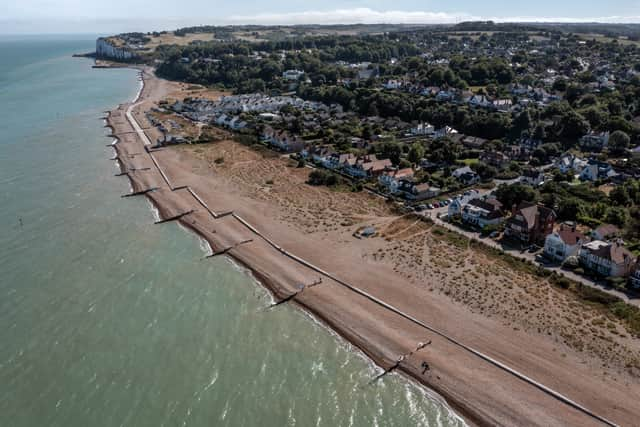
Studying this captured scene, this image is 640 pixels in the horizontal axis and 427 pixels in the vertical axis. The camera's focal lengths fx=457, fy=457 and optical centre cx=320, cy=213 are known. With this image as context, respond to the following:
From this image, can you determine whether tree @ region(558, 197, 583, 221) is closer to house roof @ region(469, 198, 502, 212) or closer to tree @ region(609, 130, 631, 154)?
house roof @ region(469, 198, 502, 212)

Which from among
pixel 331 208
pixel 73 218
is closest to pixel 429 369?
pixel 331 208

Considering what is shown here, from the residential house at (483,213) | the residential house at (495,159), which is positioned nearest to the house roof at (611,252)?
the residential house at (483,213)

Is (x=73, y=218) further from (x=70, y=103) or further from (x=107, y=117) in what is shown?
(x=70, y=103)

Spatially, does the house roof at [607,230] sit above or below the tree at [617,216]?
above

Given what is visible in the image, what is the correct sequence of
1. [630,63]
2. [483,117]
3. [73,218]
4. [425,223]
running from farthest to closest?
[630,63], [483,117], [73,218], [425,223]

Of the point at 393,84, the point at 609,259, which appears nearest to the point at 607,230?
the point at 609,259

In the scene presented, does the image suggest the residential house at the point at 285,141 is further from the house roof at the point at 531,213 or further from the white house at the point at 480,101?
the white house at the point at 480,101
